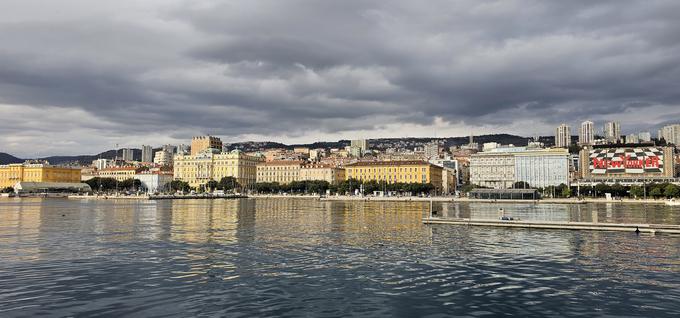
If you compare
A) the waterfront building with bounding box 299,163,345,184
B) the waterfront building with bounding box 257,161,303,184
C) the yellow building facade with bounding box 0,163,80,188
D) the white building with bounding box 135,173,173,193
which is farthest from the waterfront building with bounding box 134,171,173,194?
the waterfront building with bounding box 299,163,345,184

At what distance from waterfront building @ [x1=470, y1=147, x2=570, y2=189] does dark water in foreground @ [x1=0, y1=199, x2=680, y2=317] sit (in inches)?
5075

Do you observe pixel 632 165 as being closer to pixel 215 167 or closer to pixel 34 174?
pixel 215 167

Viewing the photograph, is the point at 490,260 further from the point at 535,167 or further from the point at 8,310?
the point at 535,167

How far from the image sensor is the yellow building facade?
6024 inches

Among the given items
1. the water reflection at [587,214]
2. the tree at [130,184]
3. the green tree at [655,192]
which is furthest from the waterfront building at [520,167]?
the tree at [130,184]

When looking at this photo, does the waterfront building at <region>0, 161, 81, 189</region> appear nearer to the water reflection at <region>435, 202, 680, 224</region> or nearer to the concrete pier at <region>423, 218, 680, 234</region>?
the water reflection at <region>435, 202, 680, 224</region>

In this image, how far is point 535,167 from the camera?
152 metres

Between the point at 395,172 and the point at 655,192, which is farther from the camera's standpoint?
the point at 395,172

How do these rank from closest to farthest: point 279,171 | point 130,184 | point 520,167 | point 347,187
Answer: point 347,187
point 520,167
point 130,184
point 279,171

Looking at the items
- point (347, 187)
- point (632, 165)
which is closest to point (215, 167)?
point (347, 187)

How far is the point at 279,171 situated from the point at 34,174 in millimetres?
72530

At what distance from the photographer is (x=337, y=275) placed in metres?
17.0

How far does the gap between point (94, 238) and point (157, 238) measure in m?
3.34

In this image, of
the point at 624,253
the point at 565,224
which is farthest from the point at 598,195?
the point at 624,253
